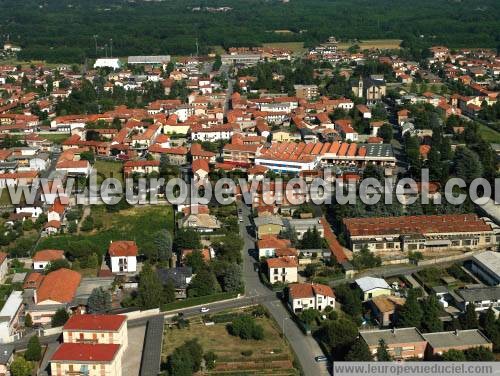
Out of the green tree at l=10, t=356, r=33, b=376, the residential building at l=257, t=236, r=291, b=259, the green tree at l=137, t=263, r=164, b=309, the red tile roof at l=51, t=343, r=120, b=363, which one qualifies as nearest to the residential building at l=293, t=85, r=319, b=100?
the residential building at l=257, t=236, r=291, b=259

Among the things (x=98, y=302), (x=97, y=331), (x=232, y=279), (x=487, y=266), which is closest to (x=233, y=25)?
(x=487, y=266)

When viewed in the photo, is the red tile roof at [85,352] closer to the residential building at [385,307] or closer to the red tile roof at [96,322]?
the red tile roof at [96,322]

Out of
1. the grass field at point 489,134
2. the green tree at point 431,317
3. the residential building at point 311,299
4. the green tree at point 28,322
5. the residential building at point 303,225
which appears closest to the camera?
the green tree at point 431,317

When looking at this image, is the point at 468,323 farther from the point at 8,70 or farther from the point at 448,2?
the point at 448,2

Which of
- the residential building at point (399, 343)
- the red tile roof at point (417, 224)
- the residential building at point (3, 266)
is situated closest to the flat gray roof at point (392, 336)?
the residential building at point (399, 343)

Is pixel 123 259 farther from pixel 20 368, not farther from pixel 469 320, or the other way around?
pixel 469 320

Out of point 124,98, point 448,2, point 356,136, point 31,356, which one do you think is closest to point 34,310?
point 31,356
